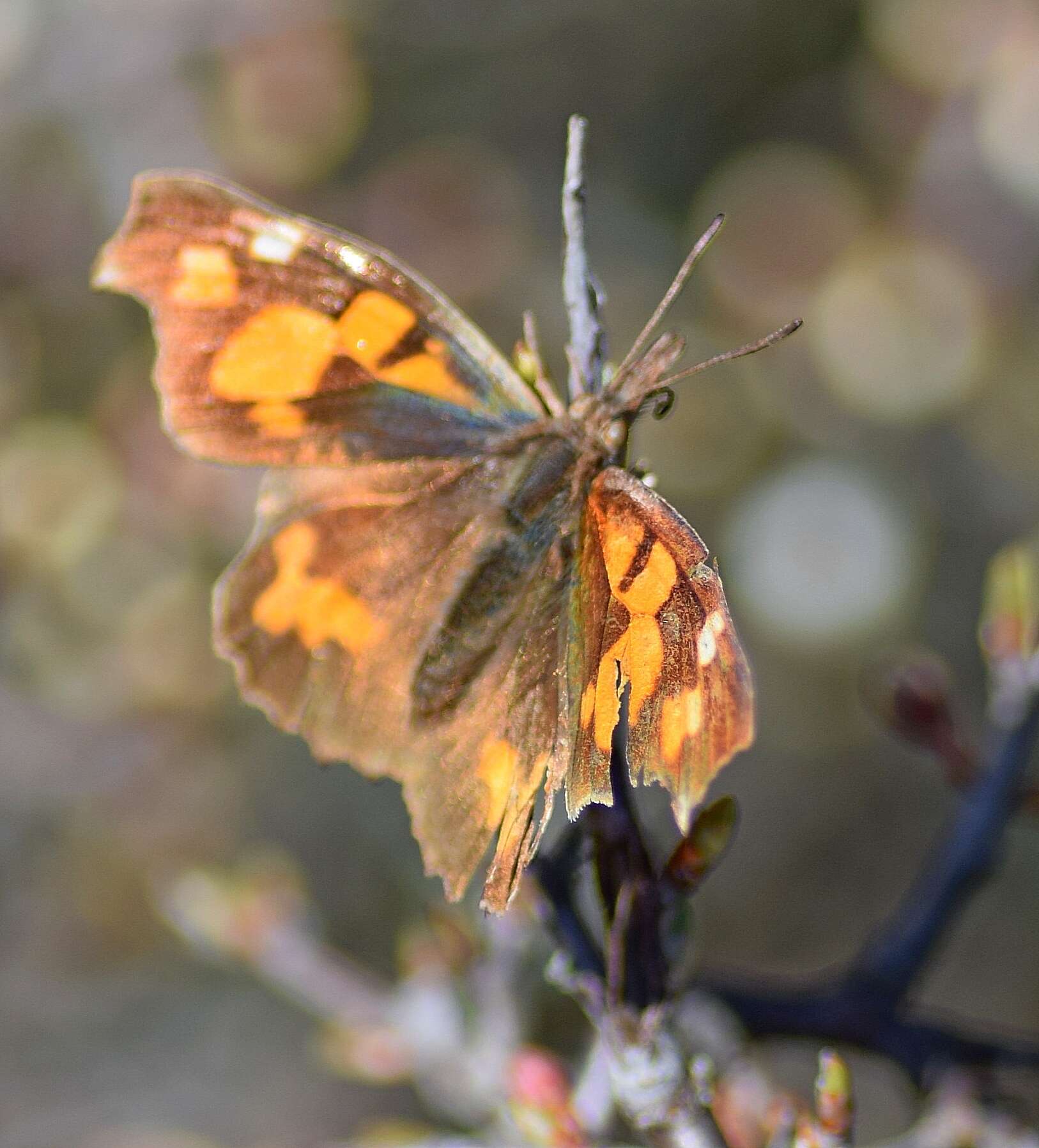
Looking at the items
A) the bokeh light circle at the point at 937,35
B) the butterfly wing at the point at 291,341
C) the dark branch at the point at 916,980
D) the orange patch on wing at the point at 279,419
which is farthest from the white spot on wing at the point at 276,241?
the bokeh light circle at the point at 937,35

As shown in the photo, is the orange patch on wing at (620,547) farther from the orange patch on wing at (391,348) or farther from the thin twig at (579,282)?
the orange patch on wing at (391,348)

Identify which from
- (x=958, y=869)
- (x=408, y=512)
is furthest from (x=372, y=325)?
(x=958, y=869)

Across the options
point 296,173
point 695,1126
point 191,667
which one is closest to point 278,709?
point 695,1126

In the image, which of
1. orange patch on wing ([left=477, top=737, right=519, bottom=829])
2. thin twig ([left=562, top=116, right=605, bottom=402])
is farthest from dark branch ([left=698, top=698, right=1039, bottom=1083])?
thin twig ([left=562, top=116, right=605, bottom=402])

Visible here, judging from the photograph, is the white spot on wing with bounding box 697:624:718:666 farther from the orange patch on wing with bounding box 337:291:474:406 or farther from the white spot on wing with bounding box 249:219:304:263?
the white spot on wing with bounding box 249:219:304:263

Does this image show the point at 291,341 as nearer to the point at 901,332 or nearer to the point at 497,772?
the point at 497,772

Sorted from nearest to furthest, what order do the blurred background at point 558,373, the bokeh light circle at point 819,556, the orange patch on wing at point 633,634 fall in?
1. the orange patch on wing at point 633,634
2. the blurred background at point 558,373
3. the bokeh light circle at point 819,556
